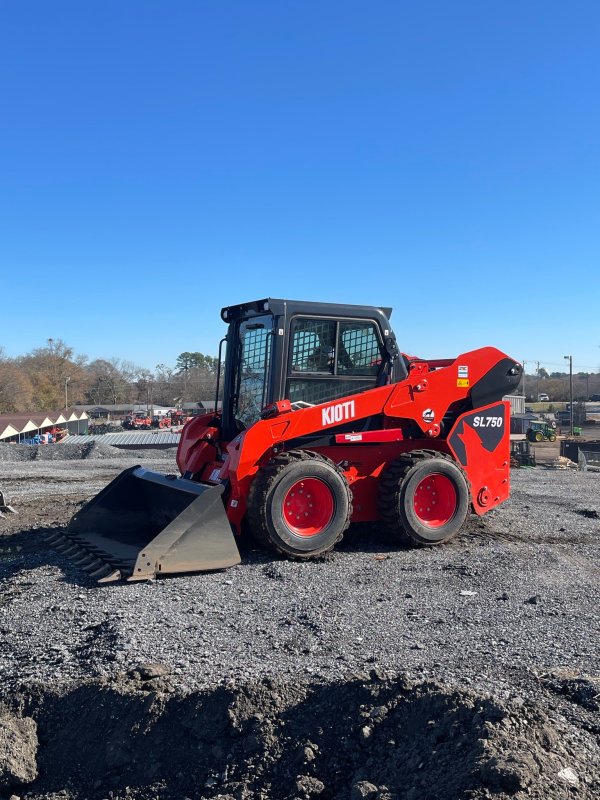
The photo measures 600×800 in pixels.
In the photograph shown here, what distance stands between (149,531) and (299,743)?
4.91 metres

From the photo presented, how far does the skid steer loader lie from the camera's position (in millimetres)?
7035

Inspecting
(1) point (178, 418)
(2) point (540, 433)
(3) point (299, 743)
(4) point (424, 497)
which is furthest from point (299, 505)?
(1) point (178, 418)

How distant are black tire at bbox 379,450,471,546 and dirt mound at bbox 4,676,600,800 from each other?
380cm

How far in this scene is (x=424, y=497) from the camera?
793 cm

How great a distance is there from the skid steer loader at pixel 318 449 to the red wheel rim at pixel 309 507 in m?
0.01

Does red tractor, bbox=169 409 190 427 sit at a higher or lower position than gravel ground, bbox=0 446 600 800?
higher

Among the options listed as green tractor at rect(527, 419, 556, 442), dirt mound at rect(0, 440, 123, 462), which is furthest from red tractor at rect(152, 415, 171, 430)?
dirt mound at rect(0, 440, 123, 462)

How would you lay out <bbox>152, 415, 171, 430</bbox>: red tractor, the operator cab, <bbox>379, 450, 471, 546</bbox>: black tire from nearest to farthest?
<bbox>379, 450, 471, 546</bbox>: black tire → the operator cab → <bbox>152, 415, 171, 430</bbox>: red tractor

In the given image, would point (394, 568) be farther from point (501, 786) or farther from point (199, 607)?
point (501, 786)

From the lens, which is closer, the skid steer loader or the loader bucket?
the loader bucket

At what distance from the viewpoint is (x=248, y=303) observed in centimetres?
823

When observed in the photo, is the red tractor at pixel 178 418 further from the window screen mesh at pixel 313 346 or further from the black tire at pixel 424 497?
the black tire at pixel 424 497

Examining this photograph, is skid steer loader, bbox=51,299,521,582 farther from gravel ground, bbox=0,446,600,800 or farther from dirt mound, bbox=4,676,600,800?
dirt mound, bbox=4,676,600,800

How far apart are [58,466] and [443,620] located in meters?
18.4
